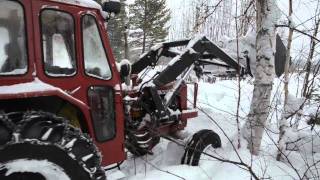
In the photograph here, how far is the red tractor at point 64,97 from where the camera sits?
3.70 metres

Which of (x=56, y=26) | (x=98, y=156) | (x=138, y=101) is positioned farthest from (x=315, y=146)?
(x=56, y=26)

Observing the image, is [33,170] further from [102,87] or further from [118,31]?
[118,31]

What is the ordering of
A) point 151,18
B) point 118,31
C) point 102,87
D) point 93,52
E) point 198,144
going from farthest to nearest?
point 118,31, point 151,18, point 198,144, point 102,87, point 93,52

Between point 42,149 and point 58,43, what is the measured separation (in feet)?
4.25

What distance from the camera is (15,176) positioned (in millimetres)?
3672

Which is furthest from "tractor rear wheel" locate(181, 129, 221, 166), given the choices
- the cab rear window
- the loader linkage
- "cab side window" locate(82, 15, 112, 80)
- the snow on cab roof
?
the cab rear window

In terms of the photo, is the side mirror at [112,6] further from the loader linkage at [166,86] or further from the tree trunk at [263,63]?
the tree trunk at [263,63]

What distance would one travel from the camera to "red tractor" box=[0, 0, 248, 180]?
3.70 m

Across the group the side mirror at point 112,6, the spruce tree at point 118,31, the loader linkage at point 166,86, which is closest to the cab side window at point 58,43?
the side mirror at point 112,6

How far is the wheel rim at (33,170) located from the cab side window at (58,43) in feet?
3.41

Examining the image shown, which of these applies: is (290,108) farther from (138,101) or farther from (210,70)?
(138,101)

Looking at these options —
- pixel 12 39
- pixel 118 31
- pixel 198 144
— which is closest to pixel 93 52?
pixel 12 39

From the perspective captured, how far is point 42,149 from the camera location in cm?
368

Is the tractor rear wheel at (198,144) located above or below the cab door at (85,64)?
below
